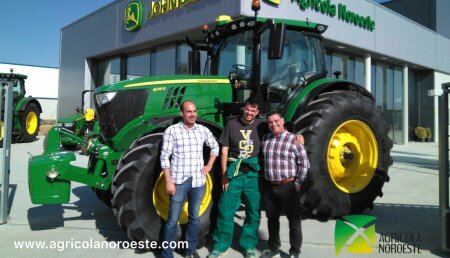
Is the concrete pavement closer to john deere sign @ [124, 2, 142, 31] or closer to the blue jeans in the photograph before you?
the blue jeans

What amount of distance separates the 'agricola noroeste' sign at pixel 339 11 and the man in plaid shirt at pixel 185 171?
10.4 metres

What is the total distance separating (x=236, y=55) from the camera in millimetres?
5574

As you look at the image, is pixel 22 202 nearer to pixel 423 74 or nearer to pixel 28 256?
pixel 28 256

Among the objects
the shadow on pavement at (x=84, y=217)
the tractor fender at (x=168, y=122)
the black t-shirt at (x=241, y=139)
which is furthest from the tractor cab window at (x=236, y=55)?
the shadow on pavement at (x=84, y=217)

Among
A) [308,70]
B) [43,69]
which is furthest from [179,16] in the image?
[43,69]

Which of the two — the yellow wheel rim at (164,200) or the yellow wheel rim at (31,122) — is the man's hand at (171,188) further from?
the yellow wheel rim at (31,122)

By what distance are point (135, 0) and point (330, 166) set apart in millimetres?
13674

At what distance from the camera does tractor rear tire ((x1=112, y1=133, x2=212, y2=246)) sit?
13.1 ft

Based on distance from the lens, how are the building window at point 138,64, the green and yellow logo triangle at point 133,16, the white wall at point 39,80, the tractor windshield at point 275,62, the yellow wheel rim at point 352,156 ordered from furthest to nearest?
1. the white wall at point 39,80
2. the building window at point 138,64
3. the green and yellow logo triangle at point 133,16
4. the yellow wheel rim at point 352,156
5. the tractor windshield at point 275,62

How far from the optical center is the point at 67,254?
4188 millimetres

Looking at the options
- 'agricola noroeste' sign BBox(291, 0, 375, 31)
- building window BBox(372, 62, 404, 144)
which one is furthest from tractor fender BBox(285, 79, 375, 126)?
building window BBox(372, 62, 404, 144)

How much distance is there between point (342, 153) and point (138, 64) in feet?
47.3

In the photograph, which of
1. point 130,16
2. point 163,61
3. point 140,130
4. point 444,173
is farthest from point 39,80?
point 444,173

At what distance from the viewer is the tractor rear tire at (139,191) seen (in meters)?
4.00
